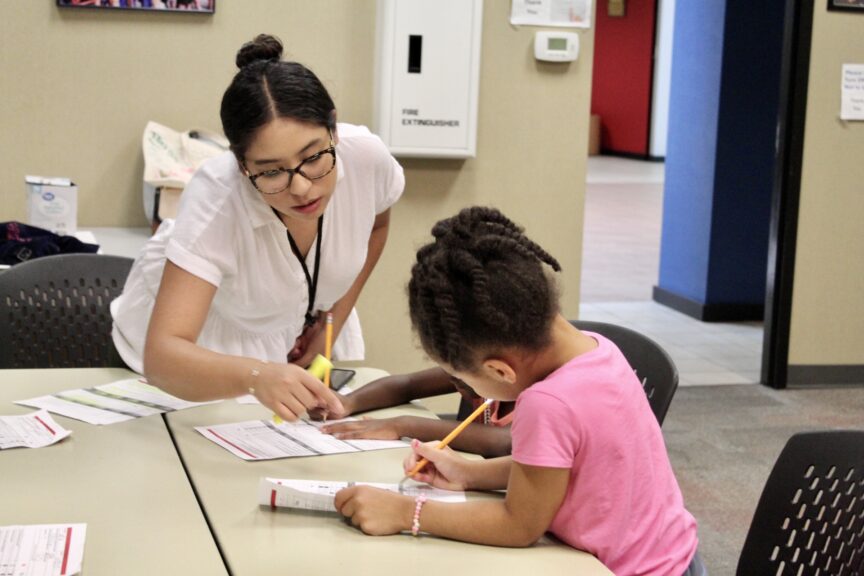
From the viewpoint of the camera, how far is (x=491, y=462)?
1.75 metres

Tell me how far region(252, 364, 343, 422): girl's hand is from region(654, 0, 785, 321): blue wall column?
4932mm

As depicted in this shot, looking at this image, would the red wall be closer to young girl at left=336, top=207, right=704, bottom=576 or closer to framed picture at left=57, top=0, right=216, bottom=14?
framed picture at left=57, top=0, right=216, bottom=14

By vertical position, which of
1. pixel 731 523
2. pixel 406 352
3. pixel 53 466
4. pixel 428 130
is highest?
pixel 428 130

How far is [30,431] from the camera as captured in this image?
1.95 meters

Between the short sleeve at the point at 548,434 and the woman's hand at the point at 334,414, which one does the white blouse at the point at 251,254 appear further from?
the short sleeve at the point at 548,434

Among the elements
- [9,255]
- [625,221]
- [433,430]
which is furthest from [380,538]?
[625,221]

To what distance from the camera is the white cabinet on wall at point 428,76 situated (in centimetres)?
401

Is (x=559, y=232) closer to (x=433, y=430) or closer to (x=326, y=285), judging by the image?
(x=326, y=285)

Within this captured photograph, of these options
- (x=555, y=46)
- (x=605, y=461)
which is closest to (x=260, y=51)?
(x=605, y=461)

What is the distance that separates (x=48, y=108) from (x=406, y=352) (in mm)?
1634

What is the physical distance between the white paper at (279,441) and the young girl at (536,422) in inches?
12.9

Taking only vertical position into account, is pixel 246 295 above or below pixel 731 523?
above

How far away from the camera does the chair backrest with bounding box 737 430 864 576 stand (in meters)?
1.71

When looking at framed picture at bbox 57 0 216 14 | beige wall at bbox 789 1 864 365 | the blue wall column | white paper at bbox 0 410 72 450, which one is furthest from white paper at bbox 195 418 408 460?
the blue wall column
